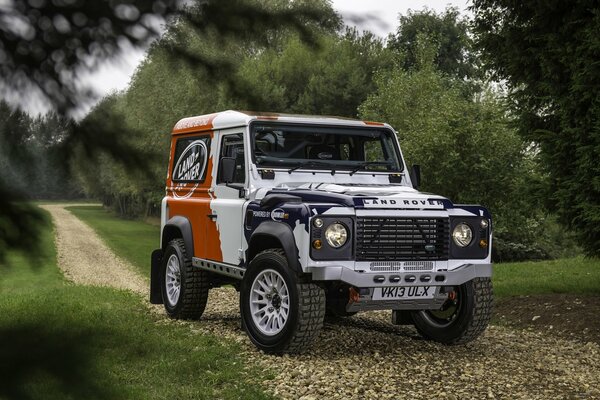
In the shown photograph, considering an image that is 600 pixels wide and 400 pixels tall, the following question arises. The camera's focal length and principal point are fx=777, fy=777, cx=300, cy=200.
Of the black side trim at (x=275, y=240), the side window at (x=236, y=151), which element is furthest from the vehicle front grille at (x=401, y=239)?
the side window at (x=236, y=151)

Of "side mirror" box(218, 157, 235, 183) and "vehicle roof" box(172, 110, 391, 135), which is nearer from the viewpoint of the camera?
"side mirror" box(218, 157, 235, 183)

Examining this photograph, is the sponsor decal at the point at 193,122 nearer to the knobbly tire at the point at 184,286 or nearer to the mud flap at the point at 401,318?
the knobbly tire at the point at 184,286

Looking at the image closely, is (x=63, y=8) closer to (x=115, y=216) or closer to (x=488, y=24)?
(x=488, y=24)

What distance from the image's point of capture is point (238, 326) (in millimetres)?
→ 8961

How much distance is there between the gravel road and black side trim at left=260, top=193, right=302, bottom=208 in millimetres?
1396

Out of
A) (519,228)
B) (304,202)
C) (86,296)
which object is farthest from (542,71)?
(519,228)

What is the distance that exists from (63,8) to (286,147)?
22.1 ft

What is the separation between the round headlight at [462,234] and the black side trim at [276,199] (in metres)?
1.54

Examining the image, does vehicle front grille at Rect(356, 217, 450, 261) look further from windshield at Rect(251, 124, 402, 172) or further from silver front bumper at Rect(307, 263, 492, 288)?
windshield at Rect(251, 124, 402, 172)

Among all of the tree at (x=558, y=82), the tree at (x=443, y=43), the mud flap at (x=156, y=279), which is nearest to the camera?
the tree at (x=558, y=82)

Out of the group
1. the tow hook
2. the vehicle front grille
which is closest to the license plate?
the tow hook

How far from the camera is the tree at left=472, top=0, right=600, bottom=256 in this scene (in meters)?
9.68

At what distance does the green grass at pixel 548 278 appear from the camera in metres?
12.5

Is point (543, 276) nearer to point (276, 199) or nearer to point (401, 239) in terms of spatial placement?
point (401, 239)
